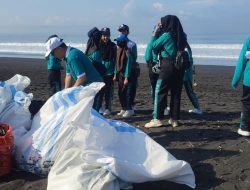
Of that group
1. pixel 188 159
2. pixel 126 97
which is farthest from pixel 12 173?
pixel 126 97

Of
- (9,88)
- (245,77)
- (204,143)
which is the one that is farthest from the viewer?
(245,77)

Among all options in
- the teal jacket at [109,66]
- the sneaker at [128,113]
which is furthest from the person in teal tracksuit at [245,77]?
the teal jacket at [109,66]

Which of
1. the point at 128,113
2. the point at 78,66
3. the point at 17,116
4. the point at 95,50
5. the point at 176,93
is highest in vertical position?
the point at 95,50

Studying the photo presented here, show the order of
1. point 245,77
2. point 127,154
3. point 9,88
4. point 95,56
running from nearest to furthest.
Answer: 1. point 127,154
2. point 9,88
3. point 245,77
4. point 95,56

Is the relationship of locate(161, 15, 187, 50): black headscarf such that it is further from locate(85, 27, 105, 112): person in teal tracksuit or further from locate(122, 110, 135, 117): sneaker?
locate(122, 110, 135, 117): sneaker

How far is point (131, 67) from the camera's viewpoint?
6.74m

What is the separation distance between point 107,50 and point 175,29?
1.67 metres

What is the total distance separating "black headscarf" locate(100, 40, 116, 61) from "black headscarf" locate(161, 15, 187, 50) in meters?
1.53

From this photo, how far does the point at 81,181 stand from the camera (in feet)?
10.9

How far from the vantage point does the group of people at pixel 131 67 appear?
475cm

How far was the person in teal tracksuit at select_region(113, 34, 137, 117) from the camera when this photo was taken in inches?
263

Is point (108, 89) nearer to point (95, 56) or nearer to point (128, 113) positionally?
point (128, 113)

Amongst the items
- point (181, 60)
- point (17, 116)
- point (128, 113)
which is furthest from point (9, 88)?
point (128, 113)

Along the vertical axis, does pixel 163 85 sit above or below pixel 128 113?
above
